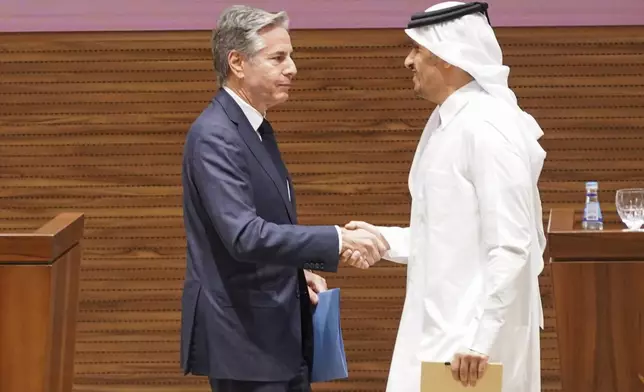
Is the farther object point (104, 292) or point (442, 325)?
point (104, 292)

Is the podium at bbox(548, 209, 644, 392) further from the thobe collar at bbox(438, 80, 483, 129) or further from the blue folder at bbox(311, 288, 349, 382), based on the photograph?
the blue folder at bbox(311, 288, 349, 382)

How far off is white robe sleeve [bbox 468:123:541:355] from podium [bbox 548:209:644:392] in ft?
1.38

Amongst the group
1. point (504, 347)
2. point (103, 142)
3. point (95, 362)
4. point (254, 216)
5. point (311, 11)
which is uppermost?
point (311, 11)

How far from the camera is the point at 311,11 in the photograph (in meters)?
4.96

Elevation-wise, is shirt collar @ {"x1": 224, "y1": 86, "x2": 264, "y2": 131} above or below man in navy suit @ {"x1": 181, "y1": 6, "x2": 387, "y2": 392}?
above

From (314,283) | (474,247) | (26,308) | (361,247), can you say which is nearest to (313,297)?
(314,283)

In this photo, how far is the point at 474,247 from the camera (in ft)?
9.22

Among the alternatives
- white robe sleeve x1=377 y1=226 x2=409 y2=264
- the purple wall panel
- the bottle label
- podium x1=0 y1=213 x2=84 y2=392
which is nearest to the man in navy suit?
white robe sleeve x1=377 y1=226 x2=409 y2=264

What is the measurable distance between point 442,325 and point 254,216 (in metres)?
0.58

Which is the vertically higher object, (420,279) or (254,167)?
(254,167)

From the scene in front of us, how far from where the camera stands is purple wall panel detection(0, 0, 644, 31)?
491 centimetres

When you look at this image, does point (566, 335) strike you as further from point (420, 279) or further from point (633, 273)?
point (420, 279)

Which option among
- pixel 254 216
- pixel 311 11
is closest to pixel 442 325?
pixel 254 216

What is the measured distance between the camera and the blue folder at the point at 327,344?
315cm
